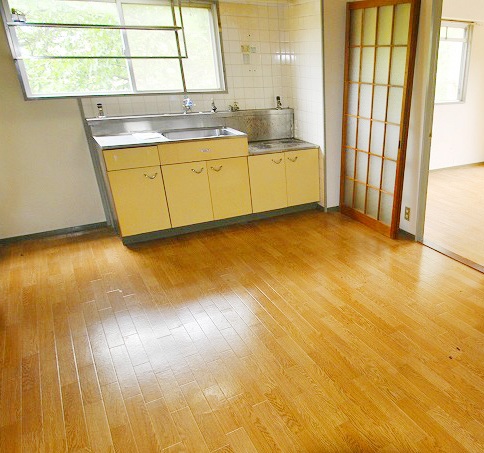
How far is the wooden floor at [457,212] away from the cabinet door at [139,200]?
2.33m

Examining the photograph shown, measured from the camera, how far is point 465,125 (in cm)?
510

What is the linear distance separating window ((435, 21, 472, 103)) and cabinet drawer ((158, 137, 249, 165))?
10.2 feet

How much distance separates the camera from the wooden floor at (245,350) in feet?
4.77

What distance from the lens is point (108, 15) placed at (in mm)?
3199

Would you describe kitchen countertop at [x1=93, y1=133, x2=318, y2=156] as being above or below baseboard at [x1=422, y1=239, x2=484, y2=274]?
above

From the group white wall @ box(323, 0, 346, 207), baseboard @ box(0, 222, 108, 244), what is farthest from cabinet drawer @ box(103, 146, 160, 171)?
white wall @ box(323, 0, 346, 207)

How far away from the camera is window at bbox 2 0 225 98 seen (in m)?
3.03

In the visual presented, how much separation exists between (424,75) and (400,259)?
1.35m

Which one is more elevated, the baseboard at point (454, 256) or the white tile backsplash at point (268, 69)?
the white tile backsplash at point (268, 69)

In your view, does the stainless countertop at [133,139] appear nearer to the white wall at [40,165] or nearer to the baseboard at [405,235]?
the white wall at [40,165]

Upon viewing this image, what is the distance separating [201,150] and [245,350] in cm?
187

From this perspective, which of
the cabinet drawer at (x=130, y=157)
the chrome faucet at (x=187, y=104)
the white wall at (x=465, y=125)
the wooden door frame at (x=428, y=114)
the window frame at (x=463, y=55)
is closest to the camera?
the wooden door frame at (x=428, y=114)

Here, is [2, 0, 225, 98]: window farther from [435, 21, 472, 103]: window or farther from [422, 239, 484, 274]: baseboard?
[435, 21, 472, 103]: window

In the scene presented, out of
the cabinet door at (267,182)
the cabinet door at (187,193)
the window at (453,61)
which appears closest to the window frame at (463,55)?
the window at (453,61)
